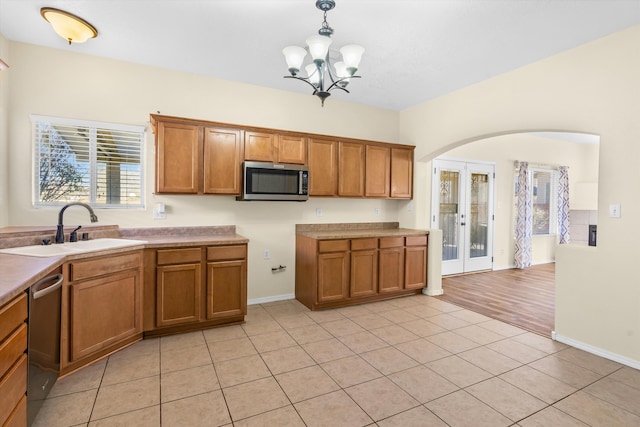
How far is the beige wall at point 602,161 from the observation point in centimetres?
264

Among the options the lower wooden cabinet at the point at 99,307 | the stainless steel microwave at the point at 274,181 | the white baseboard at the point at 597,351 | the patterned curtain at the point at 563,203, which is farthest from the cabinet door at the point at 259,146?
the patterned curtain at the point at 563,203

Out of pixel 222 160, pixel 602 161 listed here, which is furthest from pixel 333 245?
pixel 602 161

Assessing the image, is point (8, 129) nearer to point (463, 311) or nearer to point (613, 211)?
point (463, 311)

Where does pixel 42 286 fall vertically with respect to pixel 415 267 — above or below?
above

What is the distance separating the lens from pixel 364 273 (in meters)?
4.19

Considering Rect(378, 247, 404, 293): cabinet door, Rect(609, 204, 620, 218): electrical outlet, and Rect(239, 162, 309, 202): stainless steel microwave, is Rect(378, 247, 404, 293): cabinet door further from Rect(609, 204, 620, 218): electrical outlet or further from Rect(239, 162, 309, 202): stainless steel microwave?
Rect(609, 204, 620, 218): electrical outlet

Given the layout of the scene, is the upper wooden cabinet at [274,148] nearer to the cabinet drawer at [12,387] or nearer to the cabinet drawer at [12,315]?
the cabinet drawer at [12,315]

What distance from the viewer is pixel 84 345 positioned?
246cm

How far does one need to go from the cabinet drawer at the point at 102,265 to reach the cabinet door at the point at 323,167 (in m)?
2.10

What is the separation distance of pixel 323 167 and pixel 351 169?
1.40ft

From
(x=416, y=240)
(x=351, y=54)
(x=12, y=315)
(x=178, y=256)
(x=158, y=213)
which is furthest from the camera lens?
(x=416, y=240)

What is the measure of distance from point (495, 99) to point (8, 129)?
16.4 feet

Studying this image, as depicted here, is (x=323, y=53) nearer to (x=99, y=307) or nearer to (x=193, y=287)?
(x=193, y=287)

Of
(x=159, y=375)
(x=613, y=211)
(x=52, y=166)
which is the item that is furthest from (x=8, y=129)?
(x=613, y=211)
